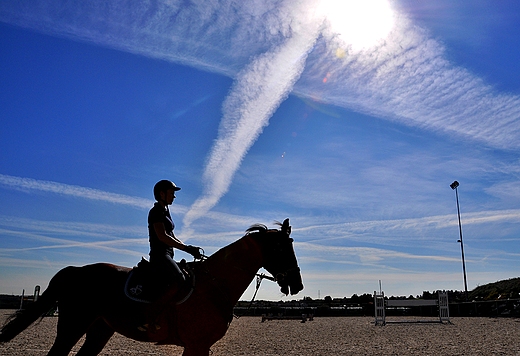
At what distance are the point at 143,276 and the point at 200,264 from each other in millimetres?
817

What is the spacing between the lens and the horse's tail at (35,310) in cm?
600

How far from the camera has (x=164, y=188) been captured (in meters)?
6.43

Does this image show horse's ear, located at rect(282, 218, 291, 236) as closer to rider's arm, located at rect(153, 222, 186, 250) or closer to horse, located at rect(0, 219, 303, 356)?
horse, located at rect(0, 219, 303, 356)

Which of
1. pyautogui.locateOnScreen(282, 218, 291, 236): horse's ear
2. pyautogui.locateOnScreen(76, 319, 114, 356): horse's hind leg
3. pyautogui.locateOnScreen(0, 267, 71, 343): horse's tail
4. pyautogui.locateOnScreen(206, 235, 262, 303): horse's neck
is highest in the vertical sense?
pyautogui.locateOnScreen(282, 218, 291, 236): horse's ear

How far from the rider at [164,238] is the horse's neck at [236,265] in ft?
1.06

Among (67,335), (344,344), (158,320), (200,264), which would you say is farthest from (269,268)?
(344,344)

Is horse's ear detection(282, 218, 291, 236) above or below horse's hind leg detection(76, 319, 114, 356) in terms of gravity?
above

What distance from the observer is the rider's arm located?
598cm

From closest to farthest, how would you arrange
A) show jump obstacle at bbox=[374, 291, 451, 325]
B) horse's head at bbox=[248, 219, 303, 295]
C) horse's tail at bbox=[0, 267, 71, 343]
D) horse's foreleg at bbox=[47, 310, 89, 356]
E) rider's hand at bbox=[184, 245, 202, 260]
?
horse's foreleg at bbox=[47, 310, 89, 356] < horse's tail at bbox=[0, 267, 71, 343] < rider's hand at bbox=[184, 245, 202, 260] < horse's head at bbox=[248, 219, 303, 295] < show jump obstacle at bbox=[374, 291, 451, 325]

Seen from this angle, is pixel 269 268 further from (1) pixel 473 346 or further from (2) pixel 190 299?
(1) pixel 473 346

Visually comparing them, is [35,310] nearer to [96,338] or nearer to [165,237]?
[96,338]

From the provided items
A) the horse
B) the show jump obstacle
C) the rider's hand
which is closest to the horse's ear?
the horse

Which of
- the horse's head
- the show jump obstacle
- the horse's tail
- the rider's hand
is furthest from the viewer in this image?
the show jump obstacle

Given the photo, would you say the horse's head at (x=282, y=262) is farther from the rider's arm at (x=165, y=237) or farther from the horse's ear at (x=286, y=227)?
the rider's arm at (x=165, y=237)
